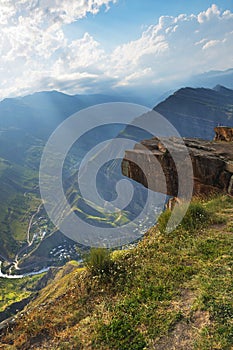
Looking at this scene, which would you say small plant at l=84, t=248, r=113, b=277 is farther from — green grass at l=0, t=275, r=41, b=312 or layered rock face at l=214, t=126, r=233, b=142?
green grass at l=0, t=275, r=41, b=312

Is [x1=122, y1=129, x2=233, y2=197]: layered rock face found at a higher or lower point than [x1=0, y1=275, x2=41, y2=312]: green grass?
higher

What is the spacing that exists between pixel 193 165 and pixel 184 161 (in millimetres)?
598

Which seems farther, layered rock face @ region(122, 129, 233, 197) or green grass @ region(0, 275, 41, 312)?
green grass @ region(0, 275, 41, 312)

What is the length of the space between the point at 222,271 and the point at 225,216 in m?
5.63

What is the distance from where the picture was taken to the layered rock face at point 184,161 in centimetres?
1583

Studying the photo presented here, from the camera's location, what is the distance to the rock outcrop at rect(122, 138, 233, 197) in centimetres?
1581

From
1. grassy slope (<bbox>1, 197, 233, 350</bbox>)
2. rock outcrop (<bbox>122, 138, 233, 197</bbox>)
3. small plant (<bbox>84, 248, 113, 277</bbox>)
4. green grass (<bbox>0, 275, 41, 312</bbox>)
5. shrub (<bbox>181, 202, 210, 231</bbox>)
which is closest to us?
grassy slope (<bbox>1, 197, 233, 350</bbox>)

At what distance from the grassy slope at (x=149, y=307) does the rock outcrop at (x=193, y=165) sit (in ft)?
16.7

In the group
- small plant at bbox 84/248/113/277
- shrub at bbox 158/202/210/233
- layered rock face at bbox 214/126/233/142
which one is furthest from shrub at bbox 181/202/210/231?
layered rock face at bbox 214/126/233/142

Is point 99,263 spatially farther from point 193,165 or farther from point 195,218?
point 193,165

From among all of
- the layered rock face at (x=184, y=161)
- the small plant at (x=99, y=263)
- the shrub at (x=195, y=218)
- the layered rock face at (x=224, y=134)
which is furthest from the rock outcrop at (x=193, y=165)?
the small plant at (x=99, y=263)

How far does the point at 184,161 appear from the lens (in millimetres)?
16625

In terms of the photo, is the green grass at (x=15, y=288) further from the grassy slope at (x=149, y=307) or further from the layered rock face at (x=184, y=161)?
the grassy slope at (x=149, y=307)

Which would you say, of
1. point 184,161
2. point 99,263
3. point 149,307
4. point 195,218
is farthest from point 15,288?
point 149,307
